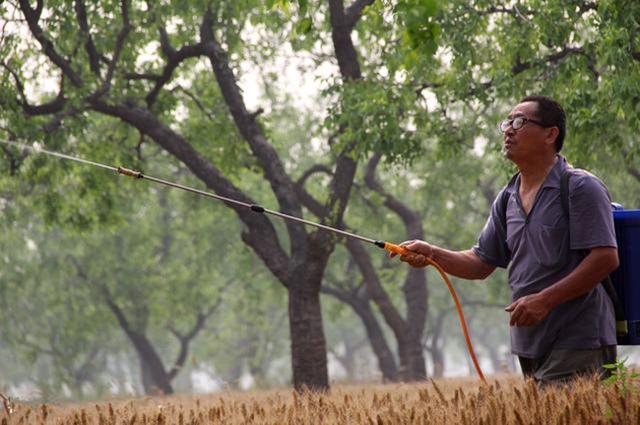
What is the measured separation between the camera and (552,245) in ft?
17.0

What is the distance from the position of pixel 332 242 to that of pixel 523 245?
9.76m

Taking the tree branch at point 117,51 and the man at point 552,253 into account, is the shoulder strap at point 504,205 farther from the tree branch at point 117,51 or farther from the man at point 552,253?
the tree branch at point 117,51

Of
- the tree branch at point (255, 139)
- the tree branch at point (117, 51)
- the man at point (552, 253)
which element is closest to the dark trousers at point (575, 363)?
the man at point (552, 253)

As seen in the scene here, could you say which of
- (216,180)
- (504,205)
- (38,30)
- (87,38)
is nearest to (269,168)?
(216,180)

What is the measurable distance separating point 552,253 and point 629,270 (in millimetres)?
515

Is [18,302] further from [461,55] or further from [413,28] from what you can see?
[413,28]

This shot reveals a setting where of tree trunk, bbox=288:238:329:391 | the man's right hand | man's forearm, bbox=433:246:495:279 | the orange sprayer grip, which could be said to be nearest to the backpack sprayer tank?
man's forearm, bbox=433:246:495:279

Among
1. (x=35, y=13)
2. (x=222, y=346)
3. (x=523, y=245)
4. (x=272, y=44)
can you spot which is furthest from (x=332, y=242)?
(x=222, y=346)

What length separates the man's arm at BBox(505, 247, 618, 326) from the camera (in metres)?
4.98

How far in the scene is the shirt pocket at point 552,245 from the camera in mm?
5168

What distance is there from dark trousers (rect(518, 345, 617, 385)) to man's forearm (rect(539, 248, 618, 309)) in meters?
0.37

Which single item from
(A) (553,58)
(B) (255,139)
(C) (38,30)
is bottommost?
(B) (255,139)

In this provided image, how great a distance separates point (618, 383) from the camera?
186 inches

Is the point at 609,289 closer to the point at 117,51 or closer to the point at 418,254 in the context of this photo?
the point at 418,254
